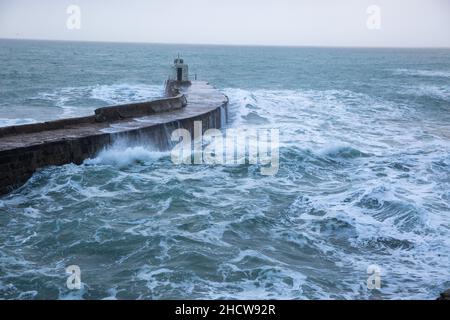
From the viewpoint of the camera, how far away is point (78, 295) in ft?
20.7

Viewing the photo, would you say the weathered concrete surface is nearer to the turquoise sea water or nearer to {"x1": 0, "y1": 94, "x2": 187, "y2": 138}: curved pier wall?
{"x1": 0, "y1": 94, "x2": 187, "y2": 138}: curved pier wall

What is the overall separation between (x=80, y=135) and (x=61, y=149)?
3.36 ft

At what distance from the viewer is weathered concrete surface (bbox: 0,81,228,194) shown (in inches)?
429

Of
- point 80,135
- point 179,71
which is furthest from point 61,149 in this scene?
point 179,71

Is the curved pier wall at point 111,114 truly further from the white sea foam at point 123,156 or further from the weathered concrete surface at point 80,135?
the white sea foam at point 123,156

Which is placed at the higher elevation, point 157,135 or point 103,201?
point 157,135

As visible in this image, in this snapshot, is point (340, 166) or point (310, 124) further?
point (310, 124)

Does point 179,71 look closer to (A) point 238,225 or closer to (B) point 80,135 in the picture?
(B) point 80,135

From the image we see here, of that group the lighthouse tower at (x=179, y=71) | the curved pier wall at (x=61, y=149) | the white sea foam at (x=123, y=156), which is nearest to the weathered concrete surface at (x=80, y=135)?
the curved pier wall at (x=61, y=149)
